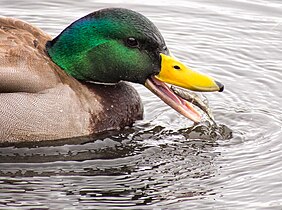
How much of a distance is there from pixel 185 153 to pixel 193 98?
664 mm

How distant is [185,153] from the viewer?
373 inches

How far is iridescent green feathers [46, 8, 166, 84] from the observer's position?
370 inches

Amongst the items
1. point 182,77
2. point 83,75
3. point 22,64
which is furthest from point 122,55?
point 22,64

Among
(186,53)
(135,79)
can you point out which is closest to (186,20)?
(186,53)

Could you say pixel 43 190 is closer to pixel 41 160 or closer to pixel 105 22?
pixel 41 160

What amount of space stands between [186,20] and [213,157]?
3.65 meters

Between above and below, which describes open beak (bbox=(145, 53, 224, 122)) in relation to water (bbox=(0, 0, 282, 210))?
above

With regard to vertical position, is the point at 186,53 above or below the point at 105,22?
below

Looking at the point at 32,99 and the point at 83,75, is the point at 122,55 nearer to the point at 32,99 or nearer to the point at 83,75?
the point at 83,75

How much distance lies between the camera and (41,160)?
361 inches

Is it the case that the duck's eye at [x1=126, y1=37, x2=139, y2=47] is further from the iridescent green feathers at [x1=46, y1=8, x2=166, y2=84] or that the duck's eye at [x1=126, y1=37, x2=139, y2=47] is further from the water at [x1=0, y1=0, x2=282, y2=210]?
the water at [x1=0, y1=0, x2=282, y2=210]

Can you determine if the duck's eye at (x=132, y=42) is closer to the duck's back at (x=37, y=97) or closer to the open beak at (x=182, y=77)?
the open beak at (x=182, y=77)

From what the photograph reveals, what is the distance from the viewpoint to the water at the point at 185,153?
850 centimetres

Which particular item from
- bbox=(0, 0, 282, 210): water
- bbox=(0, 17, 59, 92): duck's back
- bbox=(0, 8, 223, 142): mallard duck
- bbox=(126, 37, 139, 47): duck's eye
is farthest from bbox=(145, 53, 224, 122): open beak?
bbox=(0, 17, 59, 92): duck's back
